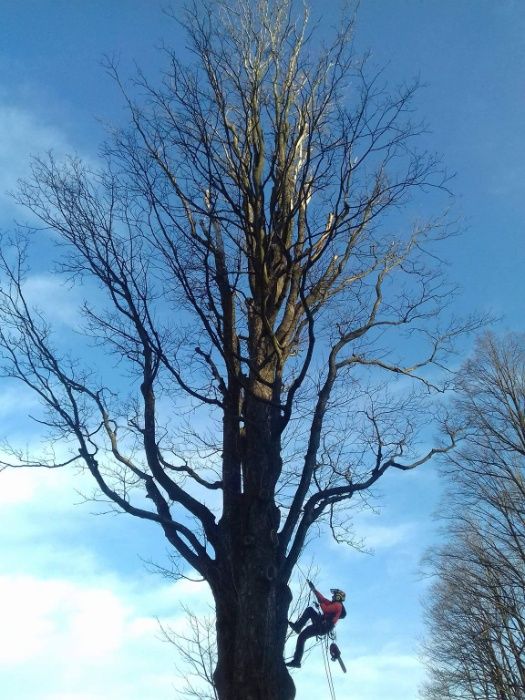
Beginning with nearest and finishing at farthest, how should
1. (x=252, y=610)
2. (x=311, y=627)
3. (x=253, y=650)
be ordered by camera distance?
(x=253, y=650) → (x=252, y=610) → (x=311, y=627)

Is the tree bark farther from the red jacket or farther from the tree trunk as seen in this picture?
the red jacket

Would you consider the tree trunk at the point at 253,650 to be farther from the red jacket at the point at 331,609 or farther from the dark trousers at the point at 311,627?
the red jacket at the point at 331,609

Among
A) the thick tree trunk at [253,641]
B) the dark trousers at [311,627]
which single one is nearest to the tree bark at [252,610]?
the thick tree trunk at [253,641]

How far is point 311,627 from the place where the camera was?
585 cm

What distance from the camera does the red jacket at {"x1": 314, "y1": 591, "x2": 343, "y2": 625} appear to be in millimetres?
5980

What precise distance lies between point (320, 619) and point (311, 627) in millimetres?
124

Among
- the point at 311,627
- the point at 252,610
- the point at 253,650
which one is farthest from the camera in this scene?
the point at 311,627

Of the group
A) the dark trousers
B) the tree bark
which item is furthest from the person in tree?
the tree bark

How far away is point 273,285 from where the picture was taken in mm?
6906

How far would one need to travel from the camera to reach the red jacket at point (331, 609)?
5.98 meters

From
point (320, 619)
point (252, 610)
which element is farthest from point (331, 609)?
point (252, 610)

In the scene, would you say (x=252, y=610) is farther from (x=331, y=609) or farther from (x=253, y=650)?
(x=331, y=609)

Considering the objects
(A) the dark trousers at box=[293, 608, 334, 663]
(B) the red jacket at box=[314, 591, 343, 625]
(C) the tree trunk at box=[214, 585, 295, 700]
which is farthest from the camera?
(B) the red jacket at box=[314, 591, 343, 625]

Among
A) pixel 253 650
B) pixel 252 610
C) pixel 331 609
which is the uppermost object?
pixel 331 609
